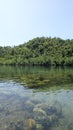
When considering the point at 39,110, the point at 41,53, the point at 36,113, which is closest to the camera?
the point at 36,113

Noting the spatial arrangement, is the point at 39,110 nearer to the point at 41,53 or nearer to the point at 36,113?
the point at 36,113

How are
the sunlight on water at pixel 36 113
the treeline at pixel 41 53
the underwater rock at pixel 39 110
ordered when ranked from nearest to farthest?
the sunlight on water at pixel 36 113
the underwater rock at pixel 39 110
the treeline at pixel 41 53

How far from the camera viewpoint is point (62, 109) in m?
14.8

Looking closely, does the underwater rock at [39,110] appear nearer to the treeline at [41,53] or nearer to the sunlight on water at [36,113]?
the sunlight on water at [36,113]

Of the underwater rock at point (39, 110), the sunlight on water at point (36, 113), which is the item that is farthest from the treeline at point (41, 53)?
the underwater rock at point (39, 110)

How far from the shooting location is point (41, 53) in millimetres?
135250

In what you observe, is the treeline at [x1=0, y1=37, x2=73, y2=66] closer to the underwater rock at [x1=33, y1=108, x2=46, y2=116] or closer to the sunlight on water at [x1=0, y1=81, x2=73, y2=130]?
the sunlight on water at [x1=0, y1=81, x2=73, y2=130]

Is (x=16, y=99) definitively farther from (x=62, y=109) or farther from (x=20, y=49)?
(x=20, y=49)

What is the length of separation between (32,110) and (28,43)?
134 m

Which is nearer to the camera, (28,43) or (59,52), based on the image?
(59,52)

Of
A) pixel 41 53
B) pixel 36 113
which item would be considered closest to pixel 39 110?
pixel 36 113

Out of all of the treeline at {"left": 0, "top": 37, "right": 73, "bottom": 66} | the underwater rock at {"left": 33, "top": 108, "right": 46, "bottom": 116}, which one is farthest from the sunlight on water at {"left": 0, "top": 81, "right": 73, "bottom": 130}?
the treeline at {"left": 0, "top": 37, "right": 73, "bottom": 66}

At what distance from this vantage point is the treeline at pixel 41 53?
108250 millimetres

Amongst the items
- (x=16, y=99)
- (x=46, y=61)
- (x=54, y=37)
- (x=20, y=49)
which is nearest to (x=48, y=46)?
(x=54, y=37)
